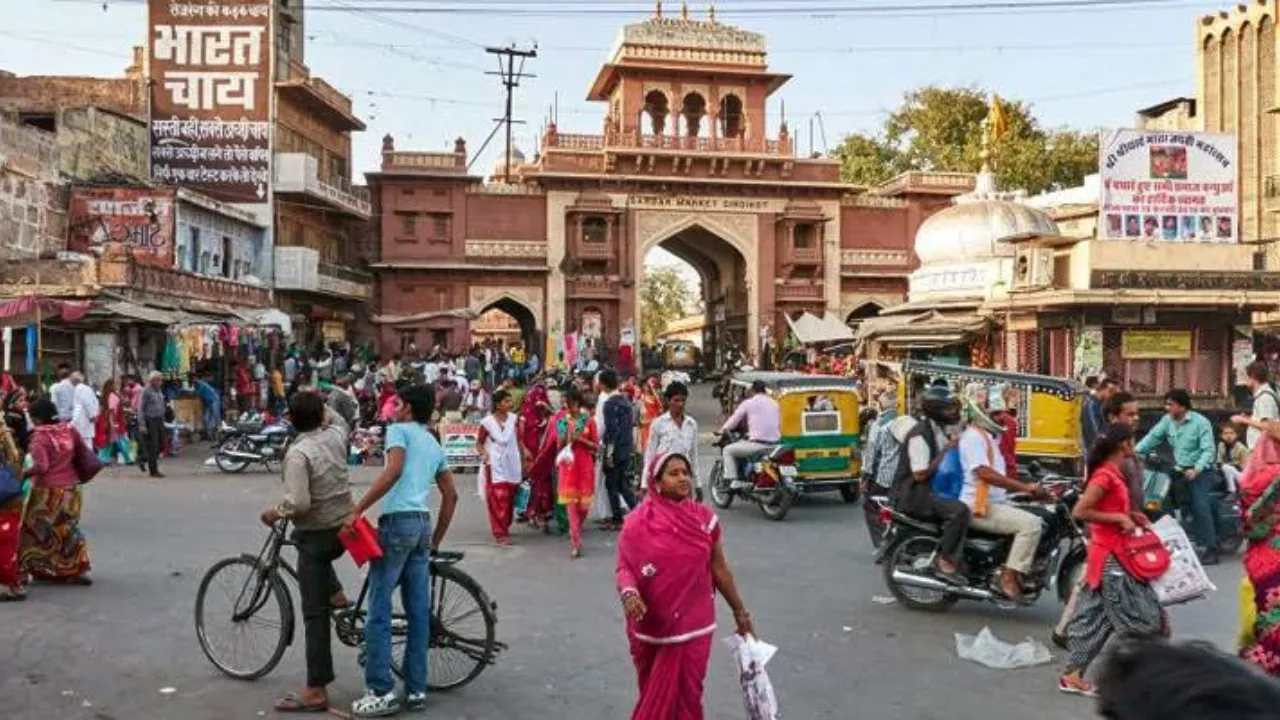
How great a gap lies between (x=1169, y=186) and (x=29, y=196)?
2090 centimetres

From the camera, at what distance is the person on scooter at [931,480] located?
23.0 feet

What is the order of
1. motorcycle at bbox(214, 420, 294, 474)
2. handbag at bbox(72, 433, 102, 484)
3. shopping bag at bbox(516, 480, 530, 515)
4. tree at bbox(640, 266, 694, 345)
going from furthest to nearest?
tree at bbox(640, 266, 694, 345)
motorcycle at bbox(214, 420, 294, 474)
shopping bag at bbox(516, 480, 530, 515)
handbag at bbox(72, 433, 102, 484)

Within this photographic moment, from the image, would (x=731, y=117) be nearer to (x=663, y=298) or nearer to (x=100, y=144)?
(x=100, y=144)

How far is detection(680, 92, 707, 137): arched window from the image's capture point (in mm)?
40406

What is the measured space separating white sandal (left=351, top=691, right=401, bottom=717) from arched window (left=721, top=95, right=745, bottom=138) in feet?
119

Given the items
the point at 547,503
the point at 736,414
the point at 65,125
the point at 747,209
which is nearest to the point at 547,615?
the point at 547,503

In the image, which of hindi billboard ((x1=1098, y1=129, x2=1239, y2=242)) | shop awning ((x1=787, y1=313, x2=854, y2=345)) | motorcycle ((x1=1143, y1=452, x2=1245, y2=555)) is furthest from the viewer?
shop awning ((x1=787, y1=313, x2=854, y2=345))

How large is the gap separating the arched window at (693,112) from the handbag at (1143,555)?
35724mm

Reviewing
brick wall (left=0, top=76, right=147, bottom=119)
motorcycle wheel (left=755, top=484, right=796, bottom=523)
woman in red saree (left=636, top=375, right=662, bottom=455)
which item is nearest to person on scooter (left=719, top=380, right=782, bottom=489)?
motorcycle wheel (left=755, top=484, right=796, bottom=523)

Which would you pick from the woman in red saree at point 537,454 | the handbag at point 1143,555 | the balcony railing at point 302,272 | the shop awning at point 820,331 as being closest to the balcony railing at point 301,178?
the balcony railing at point 302,272

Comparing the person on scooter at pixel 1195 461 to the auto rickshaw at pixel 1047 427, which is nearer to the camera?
the person on scooter at pixel 1195 461

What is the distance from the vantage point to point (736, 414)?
12250 mm

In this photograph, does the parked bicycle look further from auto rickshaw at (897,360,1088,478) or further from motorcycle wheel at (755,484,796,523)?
auto rickshaw at (897,360,1088,478)

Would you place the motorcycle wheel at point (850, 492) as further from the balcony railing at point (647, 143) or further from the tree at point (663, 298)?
the tree at point (663, 298)
